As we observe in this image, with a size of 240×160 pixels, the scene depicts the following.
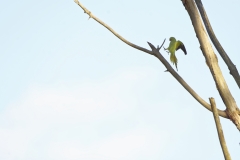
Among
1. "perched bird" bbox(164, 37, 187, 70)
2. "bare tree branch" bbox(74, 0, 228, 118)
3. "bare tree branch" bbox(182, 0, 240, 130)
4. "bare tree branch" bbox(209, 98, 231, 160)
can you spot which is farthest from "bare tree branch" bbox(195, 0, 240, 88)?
"bare tree branch" bbox(209, 98, 231, 160)

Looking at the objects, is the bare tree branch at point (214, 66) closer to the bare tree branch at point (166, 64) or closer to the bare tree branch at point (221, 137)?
the bare tree branch at point (166, 64)

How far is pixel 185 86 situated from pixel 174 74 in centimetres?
8

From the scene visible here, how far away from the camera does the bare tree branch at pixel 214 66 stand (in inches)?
57.4

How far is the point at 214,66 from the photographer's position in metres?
1.49

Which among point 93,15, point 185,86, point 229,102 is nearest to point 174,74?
point 185,86

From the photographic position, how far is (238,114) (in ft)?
4.75

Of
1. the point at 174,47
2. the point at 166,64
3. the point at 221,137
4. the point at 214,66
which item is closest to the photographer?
the point at 221,137

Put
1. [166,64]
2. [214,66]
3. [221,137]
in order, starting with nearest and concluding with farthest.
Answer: [221,137] < [214,66] < [166,64]

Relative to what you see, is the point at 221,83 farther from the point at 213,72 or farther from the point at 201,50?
the point at 201,50

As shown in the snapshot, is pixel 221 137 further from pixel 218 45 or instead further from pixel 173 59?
pixel 173 59

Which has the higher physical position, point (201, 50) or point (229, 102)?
point (201, 50)

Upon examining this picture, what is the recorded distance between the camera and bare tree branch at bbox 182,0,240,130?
4.78ft

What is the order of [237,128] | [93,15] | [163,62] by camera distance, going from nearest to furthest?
[237,128] → [163,62] → [93,15]

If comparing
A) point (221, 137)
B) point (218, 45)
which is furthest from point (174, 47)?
point (221, 137)
